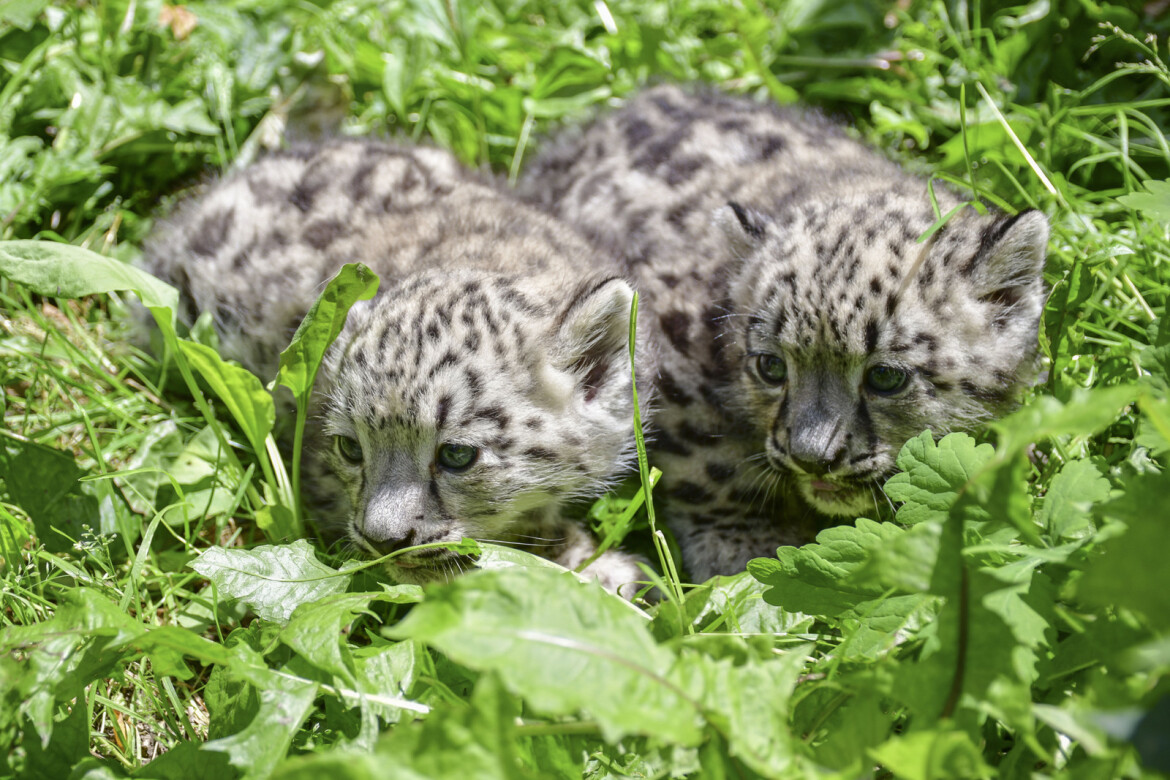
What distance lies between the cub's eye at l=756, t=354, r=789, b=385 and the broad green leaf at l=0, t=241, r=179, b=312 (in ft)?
7.23

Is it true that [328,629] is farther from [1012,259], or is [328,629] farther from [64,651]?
[1012,259]

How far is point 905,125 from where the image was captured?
16.2ft

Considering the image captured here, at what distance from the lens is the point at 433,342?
3.11 meters

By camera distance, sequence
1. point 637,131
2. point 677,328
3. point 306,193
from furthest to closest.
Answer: point 637,131 → point 306,193 → point 677,328

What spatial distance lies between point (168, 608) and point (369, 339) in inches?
45.5

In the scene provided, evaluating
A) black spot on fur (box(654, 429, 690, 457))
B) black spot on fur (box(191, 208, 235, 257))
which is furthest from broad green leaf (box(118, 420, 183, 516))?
black spot on fur (box(654, 429, 690, 457))

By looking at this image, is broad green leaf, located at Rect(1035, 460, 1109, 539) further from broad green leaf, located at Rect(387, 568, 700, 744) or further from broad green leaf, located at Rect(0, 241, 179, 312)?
broad green leaf, located at Rect(0, 241, 179, 312)

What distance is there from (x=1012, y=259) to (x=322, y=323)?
2328mm

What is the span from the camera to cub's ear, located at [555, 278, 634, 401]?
3238 millimetres

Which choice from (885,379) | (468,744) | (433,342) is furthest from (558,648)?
(885,379)

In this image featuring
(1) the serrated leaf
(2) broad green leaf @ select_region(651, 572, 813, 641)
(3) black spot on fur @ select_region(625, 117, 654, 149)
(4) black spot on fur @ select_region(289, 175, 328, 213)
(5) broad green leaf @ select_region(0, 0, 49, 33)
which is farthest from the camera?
(3) black spot on fur @ select_region(625, 117, 654, 149)

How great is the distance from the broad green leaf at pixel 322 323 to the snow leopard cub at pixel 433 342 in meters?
0.18

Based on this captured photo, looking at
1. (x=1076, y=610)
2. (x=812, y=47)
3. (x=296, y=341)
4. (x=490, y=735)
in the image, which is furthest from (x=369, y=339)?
(x=812, y=47)

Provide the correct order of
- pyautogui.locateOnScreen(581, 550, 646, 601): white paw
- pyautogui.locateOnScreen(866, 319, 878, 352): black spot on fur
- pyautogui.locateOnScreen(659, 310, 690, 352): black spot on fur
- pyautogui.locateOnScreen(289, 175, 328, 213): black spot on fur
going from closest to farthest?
pyautogui.locateOnScreen(866, 319, 878, 352): black spot on fur, pyautogui.locateOnScreen(581, 550, 646, 601): white paw, pyautogui.locateOnScreen(659, 310, 690, 352): black spot on fur, pyautogui.locateOnScreen(289, 175, 328, 213): black spot on fur
